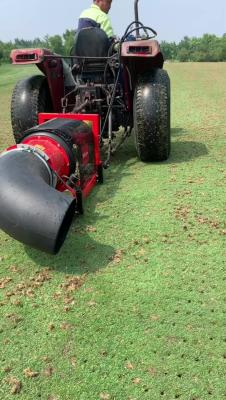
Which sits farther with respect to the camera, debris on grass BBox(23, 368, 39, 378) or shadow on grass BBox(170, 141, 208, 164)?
shadow on grass BBox(170, 141, 208, 164)

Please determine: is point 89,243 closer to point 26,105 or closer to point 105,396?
point 105,396

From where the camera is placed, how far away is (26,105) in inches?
175

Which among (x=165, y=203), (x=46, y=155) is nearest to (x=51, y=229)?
(x=46, y=155)

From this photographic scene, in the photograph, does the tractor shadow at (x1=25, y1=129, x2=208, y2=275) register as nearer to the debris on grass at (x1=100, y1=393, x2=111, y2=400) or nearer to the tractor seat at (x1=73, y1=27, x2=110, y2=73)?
the debris on grass at (x1=100, y1=393, x2=111, y2=400)

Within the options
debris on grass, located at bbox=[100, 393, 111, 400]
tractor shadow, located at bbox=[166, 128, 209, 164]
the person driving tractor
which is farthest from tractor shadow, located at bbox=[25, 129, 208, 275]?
the person driving tractor

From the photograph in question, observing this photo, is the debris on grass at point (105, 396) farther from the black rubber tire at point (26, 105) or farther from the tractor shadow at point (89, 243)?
the black rubber tire at point (26, 105)

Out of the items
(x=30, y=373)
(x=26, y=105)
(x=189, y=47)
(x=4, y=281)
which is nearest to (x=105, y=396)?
(x=30, y=373)

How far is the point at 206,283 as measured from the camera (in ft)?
7.93

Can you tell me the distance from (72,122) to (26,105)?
1.10 metres

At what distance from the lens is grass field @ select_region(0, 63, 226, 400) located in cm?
184

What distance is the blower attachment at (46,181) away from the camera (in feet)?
7.89

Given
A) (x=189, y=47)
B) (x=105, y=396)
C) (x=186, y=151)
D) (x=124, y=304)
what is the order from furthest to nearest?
(x=189, y=47), (x=186, y=151), (x=124, y=304), (x=105, y=396)

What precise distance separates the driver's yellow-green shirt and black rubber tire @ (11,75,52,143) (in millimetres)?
907

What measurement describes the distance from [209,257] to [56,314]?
3.19ft
